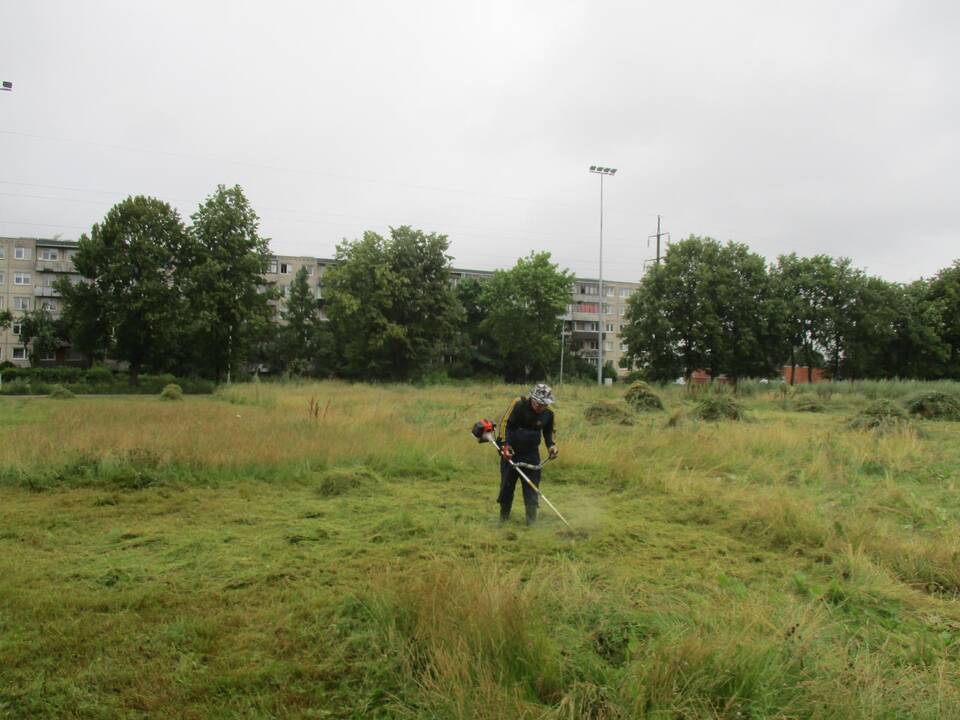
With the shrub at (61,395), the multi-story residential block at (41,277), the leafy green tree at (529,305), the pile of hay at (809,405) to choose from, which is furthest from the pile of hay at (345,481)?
the multi-story residential block at (41,277)

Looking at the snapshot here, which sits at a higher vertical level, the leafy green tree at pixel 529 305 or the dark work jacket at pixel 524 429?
the leafy green tree at pixel 529 305

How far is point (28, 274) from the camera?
230 feet

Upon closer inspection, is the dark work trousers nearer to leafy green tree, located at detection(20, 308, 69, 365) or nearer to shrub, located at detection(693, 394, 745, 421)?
shrub, located at detection(693, 394, 745, 421)

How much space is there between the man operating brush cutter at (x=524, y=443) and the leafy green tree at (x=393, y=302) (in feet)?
124

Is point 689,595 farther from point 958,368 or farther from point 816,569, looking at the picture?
point 958,368

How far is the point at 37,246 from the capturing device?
70625 mm

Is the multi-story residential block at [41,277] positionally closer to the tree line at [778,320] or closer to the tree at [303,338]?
the tree at [303,338]

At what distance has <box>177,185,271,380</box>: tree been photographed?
127 feet

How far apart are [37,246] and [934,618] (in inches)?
3453

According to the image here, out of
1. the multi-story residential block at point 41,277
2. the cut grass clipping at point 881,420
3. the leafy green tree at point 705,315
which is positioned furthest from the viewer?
the multi-story residential block at point 41,277

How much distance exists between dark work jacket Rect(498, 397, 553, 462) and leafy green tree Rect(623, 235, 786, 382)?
33825mm

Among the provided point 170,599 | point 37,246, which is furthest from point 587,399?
point 37,246

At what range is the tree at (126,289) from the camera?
3741cm

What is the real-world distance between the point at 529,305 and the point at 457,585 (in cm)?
5155
